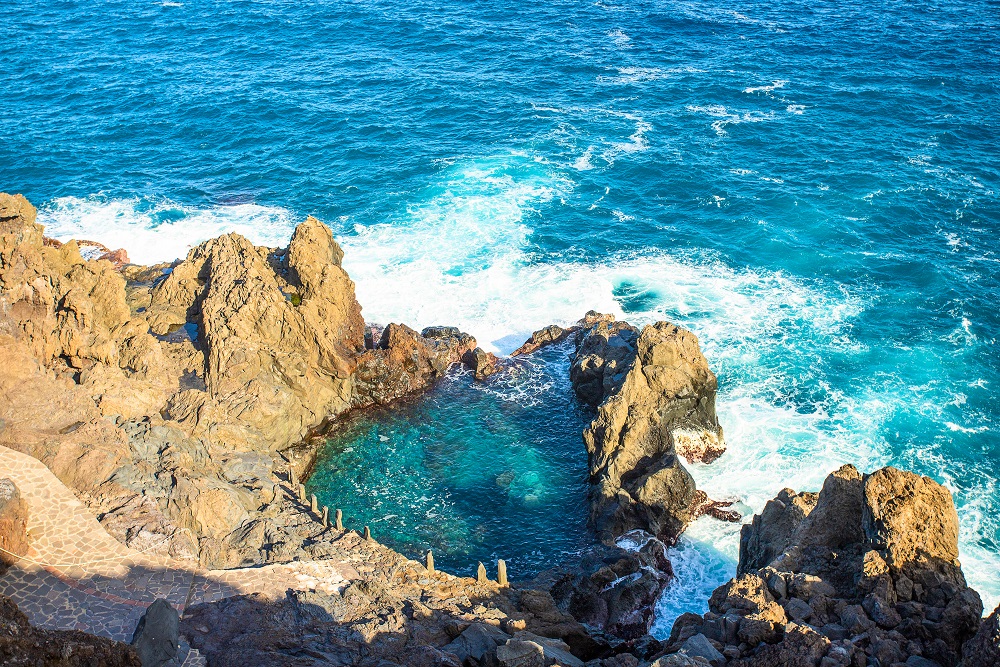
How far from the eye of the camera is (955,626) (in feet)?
92.4

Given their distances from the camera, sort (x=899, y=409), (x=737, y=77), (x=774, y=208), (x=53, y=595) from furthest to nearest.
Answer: (x=737, y=77) < (x=774, y=208) < (x=899, y=409) < (x=53, y=595)

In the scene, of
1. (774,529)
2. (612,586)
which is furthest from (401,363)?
(774,529)

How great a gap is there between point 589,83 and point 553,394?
53289 mm

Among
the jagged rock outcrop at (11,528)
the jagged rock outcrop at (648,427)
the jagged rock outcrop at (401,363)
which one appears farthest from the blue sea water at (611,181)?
the jagged rock outcrop at (11,528)

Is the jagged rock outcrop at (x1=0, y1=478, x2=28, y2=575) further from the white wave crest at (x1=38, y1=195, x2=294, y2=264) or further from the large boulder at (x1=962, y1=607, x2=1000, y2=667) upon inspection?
the white wave crest at (x1=38, y1=195, x2=294, y2=264)

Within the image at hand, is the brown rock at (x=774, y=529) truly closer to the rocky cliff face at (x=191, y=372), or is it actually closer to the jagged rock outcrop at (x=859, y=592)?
the jagged rock outcrop at (x=859, y=592)

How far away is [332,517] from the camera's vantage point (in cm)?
4681

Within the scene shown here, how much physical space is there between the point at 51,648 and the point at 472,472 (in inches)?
1102

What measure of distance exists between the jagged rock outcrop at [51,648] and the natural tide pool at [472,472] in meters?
19.6

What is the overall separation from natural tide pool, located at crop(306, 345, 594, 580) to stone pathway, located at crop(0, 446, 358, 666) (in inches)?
354

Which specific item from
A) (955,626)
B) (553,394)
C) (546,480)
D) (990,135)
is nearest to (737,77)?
(990,135)

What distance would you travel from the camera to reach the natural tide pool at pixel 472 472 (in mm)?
45656

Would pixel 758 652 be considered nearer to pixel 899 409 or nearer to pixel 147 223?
pixel 899 409

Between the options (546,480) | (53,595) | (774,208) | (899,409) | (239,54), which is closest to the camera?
(53,595)
